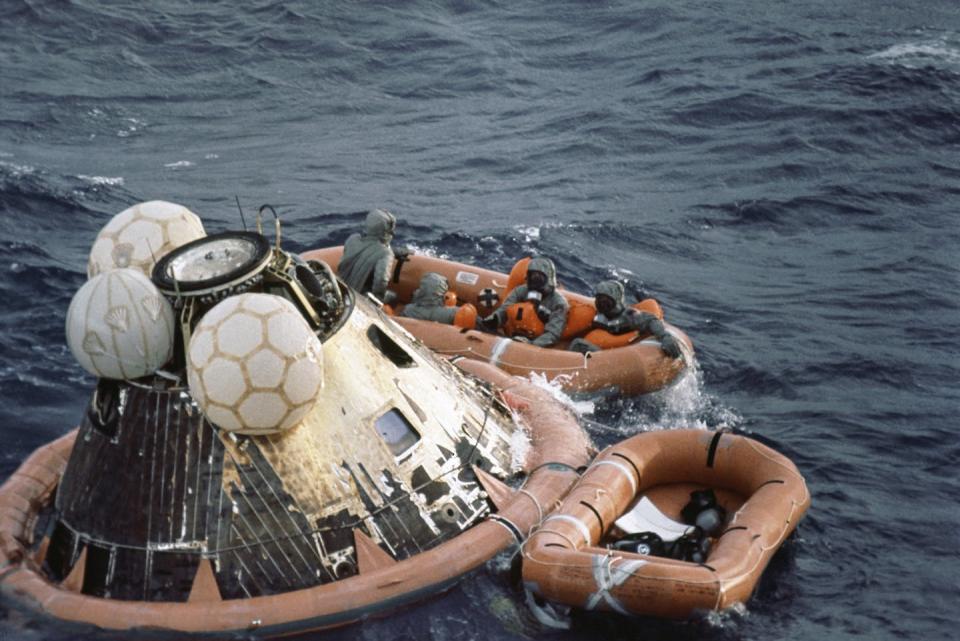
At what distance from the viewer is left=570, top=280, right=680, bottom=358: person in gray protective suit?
1541cm

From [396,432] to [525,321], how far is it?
18.5 ft

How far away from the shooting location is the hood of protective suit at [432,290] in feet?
53.5

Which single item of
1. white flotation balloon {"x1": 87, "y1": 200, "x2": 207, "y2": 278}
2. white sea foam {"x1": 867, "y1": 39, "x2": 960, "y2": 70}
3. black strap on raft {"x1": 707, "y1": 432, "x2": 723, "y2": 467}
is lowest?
black strap on raft {"x1": 707, "y1": 432, "x2": 723, "y2": 467}

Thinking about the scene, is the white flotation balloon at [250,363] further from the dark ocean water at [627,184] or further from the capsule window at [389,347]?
the dark ocean water at [627,184]

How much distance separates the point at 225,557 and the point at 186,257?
2.45m

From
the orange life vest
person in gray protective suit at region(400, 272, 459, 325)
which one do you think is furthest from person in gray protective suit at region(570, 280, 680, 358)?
person in gray protective suit at region(400, 272, 459, 325)

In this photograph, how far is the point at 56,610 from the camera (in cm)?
970

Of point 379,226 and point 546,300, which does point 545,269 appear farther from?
point 379,226

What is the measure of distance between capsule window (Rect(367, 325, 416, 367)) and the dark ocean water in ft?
6.52

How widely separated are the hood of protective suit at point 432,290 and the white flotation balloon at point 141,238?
5.91m

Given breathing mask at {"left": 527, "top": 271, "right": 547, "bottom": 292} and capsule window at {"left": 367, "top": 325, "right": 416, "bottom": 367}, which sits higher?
capsule window at {"left": 367, "top": 325, "right": 416, "bottom": 367}

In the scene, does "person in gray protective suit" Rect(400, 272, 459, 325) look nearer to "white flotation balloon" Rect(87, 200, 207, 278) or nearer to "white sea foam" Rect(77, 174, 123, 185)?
"white flotation balloon" Rect(87, 200, 207, 278)

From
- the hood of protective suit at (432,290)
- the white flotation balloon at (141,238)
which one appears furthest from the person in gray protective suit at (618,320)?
the white flotation balloon at (141,238)

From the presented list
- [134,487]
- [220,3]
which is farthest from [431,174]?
[134,487]
